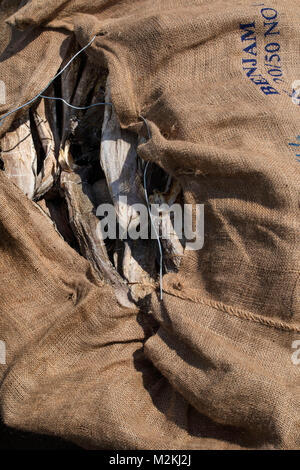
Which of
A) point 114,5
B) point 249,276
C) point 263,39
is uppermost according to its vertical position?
point 114,5

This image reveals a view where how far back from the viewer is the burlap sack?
1.16 m

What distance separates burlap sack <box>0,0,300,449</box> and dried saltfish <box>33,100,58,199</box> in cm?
10

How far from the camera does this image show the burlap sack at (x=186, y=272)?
1.16 m

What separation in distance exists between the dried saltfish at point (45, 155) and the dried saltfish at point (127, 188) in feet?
0.67

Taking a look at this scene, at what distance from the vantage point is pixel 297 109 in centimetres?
132

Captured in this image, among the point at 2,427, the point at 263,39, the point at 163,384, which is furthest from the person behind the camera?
the point at 2,427

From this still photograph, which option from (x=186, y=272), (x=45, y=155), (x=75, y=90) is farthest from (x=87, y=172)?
(x=186, y=272)

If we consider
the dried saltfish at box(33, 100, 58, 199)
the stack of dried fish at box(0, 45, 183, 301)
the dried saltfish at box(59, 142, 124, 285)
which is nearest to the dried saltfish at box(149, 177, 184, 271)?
the stack of dried fish at box(0, 45, 183, 301)

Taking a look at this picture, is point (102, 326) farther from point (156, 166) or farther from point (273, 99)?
point (273, 99)

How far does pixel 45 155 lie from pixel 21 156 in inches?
3.2

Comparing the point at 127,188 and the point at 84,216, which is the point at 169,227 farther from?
the point at 84,216


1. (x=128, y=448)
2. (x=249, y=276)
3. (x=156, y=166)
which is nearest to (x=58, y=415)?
(x=128, y=448)

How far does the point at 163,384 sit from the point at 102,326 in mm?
239

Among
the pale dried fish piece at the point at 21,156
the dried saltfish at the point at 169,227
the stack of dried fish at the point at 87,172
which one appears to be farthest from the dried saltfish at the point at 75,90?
the dried saltfish at the point at 169,227
